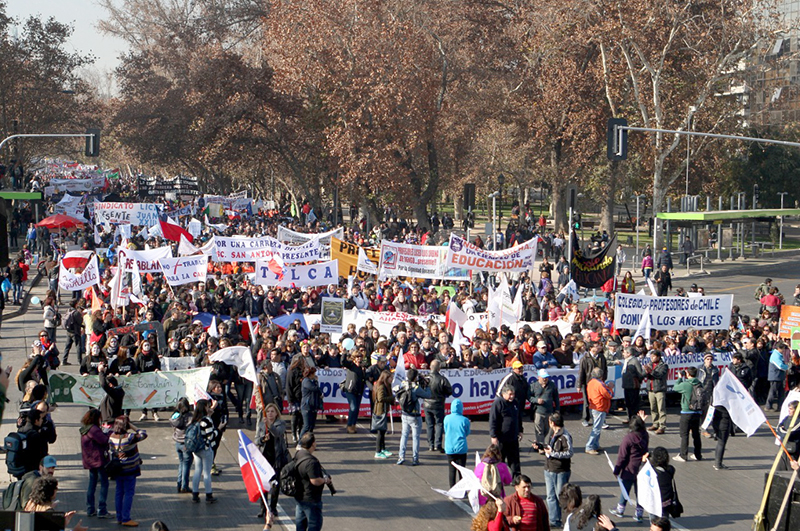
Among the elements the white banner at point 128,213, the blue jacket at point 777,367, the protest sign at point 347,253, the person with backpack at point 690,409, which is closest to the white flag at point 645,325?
the blue jacket at point 777,367

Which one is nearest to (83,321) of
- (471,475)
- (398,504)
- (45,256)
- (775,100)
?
(398,504)

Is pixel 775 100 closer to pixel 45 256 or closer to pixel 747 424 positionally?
pixel 45 256

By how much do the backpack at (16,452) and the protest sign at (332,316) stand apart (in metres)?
9.32

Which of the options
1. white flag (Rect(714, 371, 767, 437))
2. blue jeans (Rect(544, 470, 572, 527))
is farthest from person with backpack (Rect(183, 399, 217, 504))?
white flag (Rect(714, 371, 767, 437))

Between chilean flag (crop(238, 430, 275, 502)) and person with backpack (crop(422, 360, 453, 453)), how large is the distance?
3.84 meters

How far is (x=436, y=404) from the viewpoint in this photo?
43.7 ft

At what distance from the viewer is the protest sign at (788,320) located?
60.7 ft

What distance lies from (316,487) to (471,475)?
1520 mm

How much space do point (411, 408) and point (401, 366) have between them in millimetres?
1148

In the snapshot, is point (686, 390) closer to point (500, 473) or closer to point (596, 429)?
point (596, 429)

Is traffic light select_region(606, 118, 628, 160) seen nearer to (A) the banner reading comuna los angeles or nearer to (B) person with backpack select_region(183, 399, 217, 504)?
(A) the banner reading comuna los angeles

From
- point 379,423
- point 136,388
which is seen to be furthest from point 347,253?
point 379,423

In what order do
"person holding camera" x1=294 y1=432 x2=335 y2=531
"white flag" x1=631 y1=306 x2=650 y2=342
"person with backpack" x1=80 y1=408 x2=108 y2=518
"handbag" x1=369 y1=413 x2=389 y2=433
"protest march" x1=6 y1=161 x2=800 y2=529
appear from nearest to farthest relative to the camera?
"person holding camera" x1=294 y1=432 x2=335 y2=531 < "person with backpack" x1=80 y1=408 x2=108 y2=518 < "protest march" x1=6 y1=161 x2=800 y2=529 < "handbag" x1=369 y1=413 x2=389 y2=433 < "white flag" x1=631 y1=306 x2=650 y2=342

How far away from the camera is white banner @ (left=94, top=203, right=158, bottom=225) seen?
113 ft
